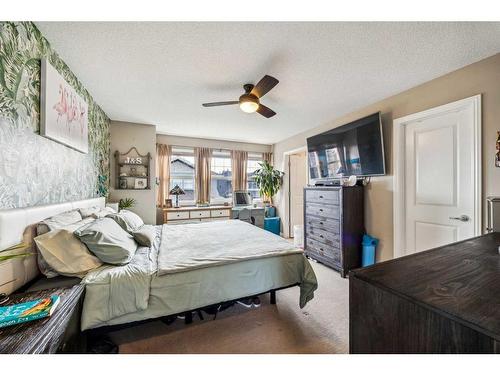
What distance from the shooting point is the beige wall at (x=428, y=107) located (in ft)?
5.86

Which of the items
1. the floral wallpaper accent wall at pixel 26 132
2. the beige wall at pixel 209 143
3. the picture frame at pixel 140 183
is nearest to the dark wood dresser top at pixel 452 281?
the floral wallpaper accent wall at pixel 26 132

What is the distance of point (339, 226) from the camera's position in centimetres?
288

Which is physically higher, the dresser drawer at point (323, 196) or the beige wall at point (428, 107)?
the beige wall at point (428, 107)

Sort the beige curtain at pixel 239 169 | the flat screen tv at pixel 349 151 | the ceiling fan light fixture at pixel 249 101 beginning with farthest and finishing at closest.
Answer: the beige curtain at pixel 239 169 < the flat screen tv at pixel 349 151 < the ceiling fan light fixture at pixel 249 101

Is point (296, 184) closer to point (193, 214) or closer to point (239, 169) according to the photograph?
point (239, 169)

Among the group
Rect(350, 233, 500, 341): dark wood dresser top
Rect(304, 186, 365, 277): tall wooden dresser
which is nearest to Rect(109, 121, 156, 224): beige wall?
Rect(304, 186, 365, 277): tall wooden dresser

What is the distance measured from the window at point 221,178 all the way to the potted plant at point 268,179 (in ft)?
2.46

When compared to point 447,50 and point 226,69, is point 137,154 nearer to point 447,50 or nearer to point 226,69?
point 226,69

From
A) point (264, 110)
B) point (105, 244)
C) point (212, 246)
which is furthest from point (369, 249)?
point (105, 244)

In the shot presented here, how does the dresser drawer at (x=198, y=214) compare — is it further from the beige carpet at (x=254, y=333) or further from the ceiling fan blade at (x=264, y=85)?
the ceiling fan blade at (x=264, y=85)

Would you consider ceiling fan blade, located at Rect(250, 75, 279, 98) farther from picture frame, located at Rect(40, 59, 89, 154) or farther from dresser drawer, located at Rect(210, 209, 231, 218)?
dresser drawer, located at Rect(210, 209, 231, 218)

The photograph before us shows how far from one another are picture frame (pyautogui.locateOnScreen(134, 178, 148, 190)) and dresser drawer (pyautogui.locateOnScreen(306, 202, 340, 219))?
3062 millimetres

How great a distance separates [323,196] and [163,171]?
338cm

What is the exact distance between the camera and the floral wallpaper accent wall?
3.93ft
